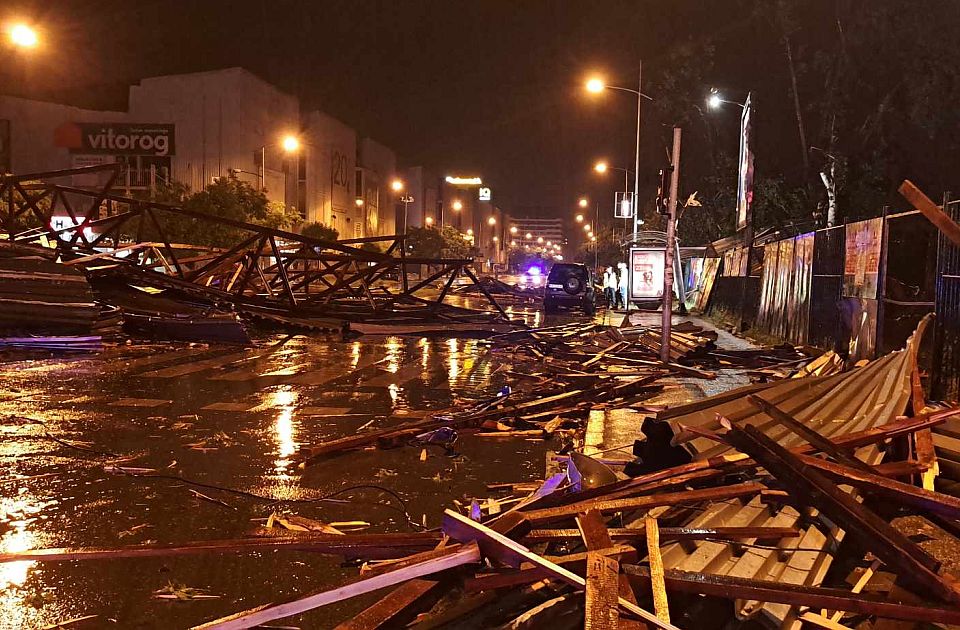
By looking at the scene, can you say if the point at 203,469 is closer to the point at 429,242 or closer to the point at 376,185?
the point at 429,242

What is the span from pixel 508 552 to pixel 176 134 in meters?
63.8

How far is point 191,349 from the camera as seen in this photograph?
15.7 metres

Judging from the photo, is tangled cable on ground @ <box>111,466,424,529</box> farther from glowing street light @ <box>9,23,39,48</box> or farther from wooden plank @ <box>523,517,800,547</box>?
glowing street light @ <box>9,23,39,48</box>

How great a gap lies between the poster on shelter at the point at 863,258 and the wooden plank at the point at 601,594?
902cm

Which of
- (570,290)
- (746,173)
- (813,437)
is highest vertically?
(746,173)

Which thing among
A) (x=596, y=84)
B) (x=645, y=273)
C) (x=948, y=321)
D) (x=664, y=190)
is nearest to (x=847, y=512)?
(x=948, y=321)

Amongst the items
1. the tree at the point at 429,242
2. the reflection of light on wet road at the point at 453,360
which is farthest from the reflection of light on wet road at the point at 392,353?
the tree at the point at 429,242

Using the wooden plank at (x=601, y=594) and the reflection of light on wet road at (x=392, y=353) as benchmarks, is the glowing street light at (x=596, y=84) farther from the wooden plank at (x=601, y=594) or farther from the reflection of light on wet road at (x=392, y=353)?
the wooden plank at (x=601, y=594)

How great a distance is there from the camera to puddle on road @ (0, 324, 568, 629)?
4.10 m

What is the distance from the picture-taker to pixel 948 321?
344 inches

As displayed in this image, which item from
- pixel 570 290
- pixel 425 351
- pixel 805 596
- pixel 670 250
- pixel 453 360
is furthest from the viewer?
pixel 570 290

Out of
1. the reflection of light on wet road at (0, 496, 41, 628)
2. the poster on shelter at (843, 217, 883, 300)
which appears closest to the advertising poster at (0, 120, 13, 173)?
the reflection of light on wet road at (0, 496, 41, 628)

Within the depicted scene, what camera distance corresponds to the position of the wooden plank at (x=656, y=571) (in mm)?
3135

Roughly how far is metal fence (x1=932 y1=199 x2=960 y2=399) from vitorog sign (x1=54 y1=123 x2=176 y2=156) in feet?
199
